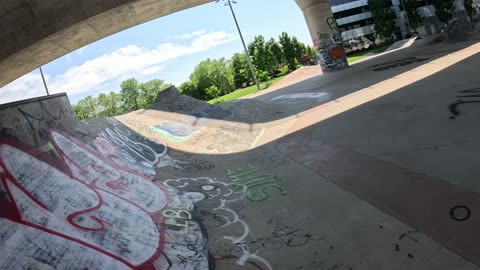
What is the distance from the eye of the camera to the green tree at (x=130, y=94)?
11119 centimetres

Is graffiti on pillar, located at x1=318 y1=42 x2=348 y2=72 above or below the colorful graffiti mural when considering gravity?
above

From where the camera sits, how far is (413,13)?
7519 centimetres

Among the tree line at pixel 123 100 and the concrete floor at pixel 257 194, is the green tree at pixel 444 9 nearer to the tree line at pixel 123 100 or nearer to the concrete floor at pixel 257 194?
the concrete floor at pixel 257 194

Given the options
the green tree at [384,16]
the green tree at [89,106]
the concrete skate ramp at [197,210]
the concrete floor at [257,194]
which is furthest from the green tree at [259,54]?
the concrete skate ramp at [197,210]

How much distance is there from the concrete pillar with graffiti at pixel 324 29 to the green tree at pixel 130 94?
83.9 m

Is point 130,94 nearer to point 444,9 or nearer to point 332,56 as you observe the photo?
point 332,56

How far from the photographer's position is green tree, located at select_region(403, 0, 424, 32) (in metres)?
74.9

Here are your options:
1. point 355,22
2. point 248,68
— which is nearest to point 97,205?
point 248,68

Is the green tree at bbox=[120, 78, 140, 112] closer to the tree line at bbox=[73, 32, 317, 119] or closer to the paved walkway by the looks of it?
the tree line at bbox=[73, 32, 317, 119]

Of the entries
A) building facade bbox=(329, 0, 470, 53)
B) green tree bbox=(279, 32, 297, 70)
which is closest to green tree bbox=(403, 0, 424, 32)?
building facade bbox=(329, 0, 470, 53)

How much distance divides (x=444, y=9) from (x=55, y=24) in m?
80.0

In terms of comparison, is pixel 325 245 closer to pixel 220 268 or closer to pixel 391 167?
pixel 220 268

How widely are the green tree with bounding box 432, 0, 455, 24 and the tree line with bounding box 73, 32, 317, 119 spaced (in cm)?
2755

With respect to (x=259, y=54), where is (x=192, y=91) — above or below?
below
